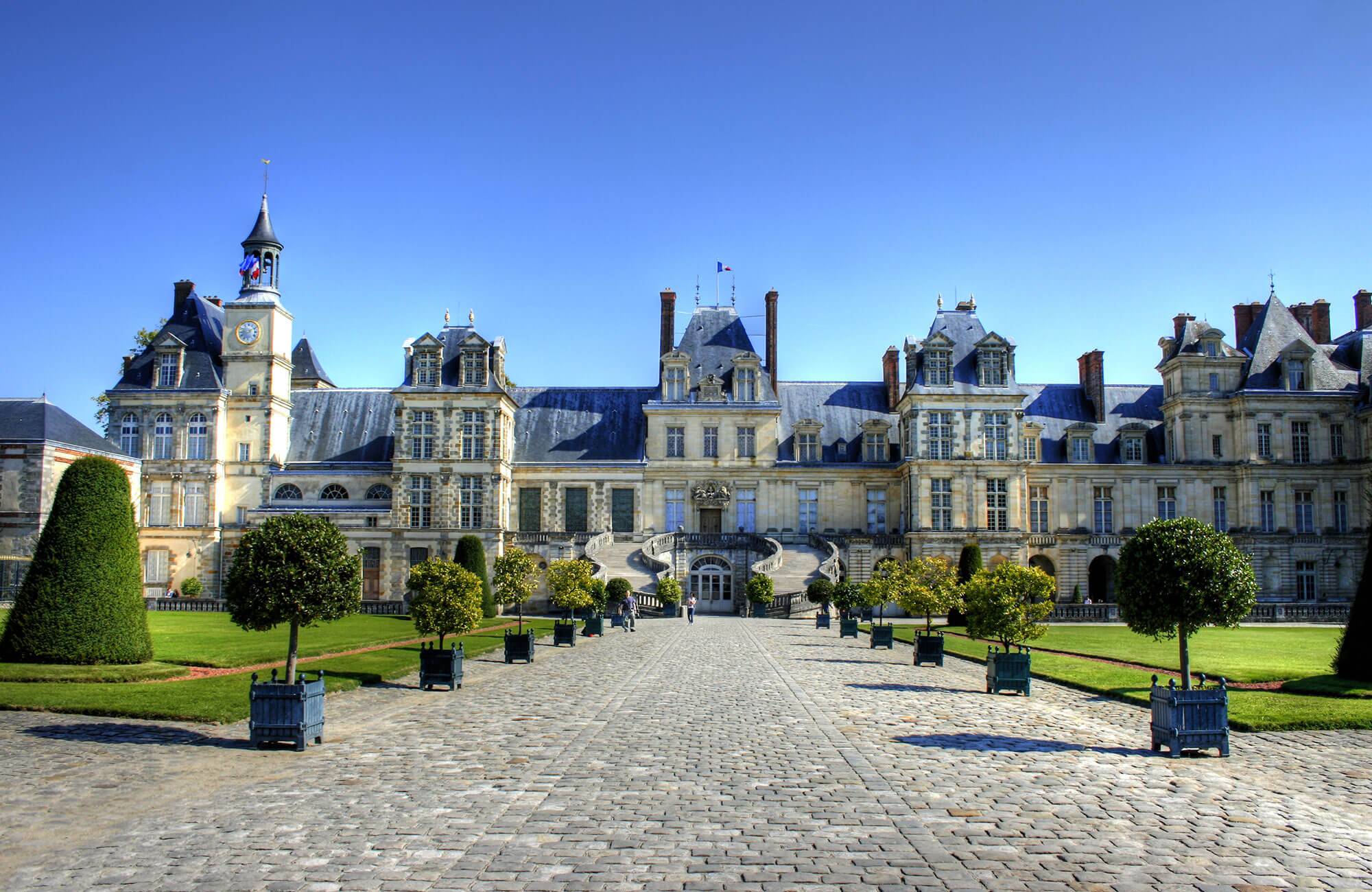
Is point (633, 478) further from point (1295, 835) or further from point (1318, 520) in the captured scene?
point (1295, 835)

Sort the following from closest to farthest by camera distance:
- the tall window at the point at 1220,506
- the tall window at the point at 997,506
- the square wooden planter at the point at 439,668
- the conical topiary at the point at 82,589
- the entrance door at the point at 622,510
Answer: the conical topiary at the point at 82,589, the square wooden planter at the point at 439,668, the tall window at the point at 997,506, the tall window at the point at 1220,506, the entrance door at the point at 622,510

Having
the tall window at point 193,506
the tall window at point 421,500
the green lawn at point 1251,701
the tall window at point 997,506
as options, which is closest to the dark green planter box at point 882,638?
the green lawn at point 1251,701

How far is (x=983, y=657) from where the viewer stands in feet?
85.1

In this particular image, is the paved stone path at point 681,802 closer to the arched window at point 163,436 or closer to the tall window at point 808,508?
the tall window at point 808,508

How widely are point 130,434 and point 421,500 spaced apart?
13491 millimetres

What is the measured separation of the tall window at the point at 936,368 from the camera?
50.9 meters

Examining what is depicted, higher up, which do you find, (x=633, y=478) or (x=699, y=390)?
(x=699, y=390)

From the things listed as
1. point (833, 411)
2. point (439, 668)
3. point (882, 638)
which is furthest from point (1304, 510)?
point (439, 668)

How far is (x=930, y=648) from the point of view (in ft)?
80.8

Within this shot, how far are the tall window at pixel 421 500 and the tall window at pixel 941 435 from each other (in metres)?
23.1

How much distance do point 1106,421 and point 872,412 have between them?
11.7m

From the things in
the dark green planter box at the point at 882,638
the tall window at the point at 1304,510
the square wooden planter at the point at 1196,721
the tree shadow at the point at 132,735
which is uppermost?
the tall window at the point at 1304,510

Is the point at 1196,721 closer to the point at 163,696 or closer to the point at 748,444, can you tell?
the point at 163,696

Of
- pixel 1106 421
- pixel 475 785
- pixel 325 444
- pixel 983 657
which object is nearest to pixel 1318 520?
pixel 1106 421
